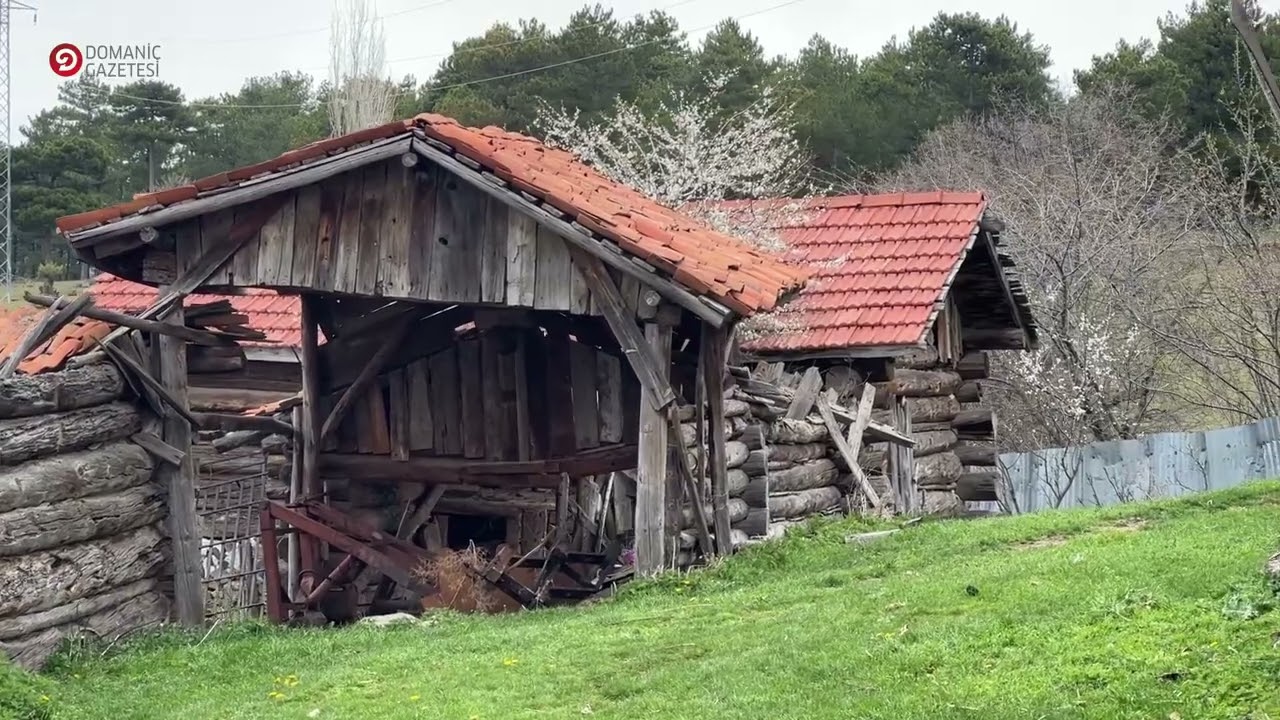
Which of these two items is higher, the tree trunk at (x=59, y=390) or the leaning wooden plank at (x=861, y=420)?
the tree trunk at (x=59, y=390)

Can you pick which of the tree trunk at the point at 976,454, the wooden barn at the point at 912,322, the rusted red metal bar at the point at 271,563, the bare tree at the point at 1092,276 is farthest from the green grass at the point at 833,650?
the bare tree at the point at 1092,276

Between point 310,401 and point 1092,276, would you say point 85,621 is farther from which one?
point 1092,276

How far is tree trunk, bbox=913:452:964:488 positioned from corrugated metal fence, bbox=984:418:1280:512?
249cm

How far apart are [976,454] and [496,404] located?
9066 millimetres

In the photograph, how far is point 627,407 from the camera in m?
15.3

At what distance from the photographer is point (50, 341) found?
11539 millimetres

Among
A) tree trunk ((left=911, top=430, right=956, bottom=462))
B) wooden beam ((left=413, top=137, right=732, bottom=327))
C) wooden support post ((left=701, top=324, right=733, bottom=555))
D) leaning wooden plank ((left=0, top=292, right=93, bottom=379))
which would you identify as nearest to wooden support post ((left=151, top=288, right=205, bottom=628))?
leaning wooden plank ((left=0, top=292, right=93, bottom=379))

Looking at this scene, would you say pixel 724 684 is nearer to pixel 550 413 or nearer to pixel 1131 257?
pixel 550 413

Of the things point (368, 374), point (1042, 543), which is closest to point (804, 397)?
point (1042, 543)

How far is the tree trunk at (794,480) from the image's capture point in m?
15.6

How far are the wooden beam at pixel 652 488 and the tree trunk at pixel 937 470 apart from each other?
24.9ft

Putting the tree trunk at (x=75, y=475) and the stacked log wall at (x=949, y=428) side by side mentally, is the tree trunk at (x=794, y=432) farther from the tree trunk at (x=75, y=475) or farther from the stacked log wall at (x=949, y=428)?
the tree trunk at (x=75, y=475)

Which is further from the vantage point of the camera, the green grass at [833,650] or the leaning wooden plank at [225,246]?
the leaning wooden plank at [225,246]

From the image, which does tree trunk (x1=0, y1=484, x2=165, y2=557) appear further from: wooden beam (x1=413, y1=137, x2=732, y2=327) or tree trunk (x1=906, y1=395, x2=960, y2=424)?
tree trunk (x1=906, y1=395, x2=960, y2=424)
